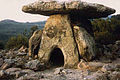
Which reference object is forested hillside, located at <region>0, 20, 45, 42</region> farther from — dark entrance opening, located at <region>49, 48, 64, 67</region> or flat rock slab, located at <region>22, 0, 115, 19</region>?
flat rock slab, located at <region>22, 0, 115, 19</region>

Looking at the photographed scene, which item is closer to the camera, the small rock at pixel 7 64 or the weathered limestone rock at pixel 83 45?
the small rock at pixel 7 64

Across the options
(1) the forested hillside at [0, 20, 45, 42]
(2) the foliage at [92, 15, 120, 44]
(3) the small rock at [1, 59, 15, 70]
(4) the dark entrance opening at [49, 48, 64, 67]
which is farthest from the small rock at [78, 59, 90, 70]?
(1) the forested hillside at [0, 20, 45, 42]

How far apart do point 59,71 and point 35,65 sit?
1.43 m

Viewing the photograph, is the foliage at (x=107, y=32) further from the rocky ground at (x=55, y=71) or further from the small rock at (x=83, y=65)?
the small rock at (x=83, y=65)

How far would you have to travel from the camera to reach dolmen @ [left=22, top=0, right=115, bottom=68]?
11609 mm

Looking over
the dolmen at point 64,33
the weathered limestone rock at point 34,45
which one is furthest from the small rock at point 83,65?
the weathered limestone rock at point 34,45

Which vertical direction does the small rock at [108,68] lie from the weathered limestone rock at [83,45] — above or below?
below

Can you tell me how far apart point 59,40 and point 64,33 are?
520mm

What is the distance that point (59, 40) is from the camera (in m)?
12.4

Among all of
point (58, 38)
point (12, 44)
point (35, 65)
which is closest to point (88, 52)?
point (58, 38)

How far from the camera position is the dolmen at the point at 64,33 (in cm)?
1161

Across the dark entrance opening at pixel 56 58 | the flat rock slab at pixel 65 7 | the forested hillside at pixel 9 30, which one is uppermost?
the flat rock slab at pixel 65 7

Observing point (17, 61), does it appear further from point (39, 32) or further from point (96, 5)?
point (96, 5)

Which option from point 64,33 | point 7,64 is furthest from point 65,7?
point 7,64
